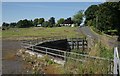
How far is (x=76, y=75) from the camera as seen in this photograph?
1252 centimetres

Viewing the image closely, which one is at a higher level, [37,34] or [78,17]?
[78,17]

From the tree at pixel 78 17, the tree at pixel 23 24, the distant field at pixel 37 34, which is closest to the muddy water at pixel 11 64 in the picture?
the distant field at pixel 37 34

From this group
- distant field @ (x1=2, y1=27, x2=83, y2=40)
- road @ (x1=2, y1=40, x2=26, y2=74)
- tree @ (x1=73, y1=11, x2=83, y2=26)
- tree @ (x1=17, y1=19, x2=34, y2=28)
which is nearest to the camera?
road @ (x1=2, y1=40, x2=26, y2=74)

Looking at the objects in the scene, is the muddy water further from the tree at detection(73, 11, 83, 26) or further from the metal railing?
the tree at detection(73, 11, 83, 26)

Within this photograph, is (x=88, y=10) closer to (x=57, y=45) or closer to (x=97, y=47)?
(x=57, y=45)

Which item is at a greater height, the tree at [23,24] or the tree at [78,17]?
the tree at [78,17]

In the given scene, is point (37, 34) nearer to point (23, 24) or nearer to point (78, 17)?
point (23, 24)

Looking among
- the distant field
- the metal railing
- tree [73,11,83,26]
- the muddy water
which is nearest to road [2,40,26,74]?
the muddy water

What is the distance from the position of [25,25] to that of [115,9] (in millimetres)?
90489

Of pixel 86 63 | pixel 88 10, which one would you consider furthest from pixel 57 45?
pixel 88 10

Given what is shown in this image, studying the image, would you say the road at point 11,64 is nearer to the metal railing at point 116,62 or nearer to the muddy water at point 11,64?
the muddy water at point 11,64

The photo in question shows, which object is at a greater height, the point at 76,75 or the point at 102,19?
the point at 102,19

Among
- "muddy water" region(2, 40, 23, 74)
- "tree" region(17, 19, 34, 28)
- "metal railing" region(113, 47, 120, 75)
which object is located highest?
"tree" region(17, 19, 34, 28)

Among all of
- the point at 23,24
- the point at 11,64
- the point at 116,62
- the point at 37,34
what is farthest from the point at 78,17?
the point at 116,62
